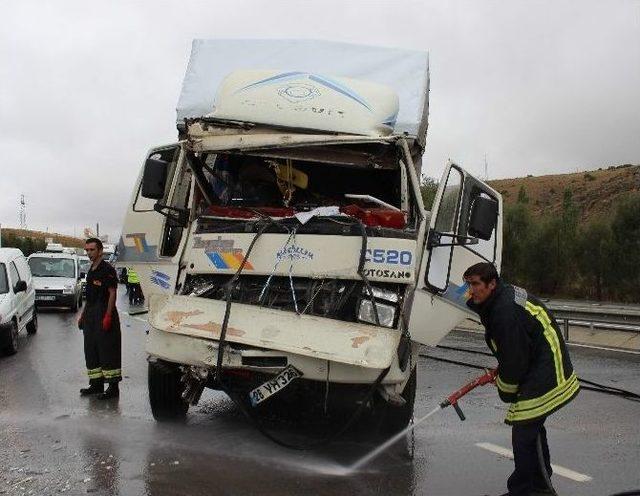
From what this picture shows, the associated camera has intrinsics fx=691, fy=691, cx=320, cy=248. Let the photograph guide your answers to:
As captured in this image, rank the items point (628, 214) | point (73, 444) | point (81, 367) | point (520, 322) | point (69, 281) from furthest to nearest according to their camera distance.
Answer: point (628, 214)
point (69, 281)
point (81, 367)
point (73, 444)
point (520, 322)

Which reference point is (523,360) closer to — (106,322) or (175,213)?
(175,213)

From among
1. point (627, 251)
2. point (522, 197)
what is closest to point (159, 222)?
point (627, 251)

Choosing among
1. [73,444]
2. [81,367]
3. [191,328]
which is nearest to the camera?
[191,328]

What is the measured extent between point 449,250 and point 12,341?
7.95 meters

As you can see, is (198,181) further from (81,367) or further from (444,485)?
(81,367)

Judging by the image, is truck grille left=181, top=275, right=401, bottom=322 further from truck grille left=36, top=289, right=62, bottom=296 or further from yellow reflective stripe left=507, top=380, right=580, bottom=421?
truck grille left=36, top=289, right=62, bottom=296

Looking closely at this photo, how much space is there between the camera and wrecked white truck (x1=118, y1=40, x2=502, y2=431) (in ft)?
16.0

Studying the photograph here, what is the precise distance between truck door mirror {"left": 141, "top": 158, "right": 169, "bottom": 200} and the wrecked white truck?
0.01 meters

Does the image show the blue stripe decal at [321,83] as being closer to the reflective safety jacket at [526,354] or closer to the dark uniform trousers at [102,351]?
the reflective safety jacket at [526,354]

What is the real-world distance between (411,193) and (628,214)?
32.4 meters

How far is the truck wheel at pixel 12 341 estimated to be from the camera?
1062 cm

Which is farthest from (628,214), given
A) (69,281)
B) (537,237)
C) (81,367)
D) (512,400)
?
(512,400)

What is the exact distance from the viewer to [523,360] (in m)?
3.95

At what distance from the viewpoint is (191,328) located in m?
4.95
